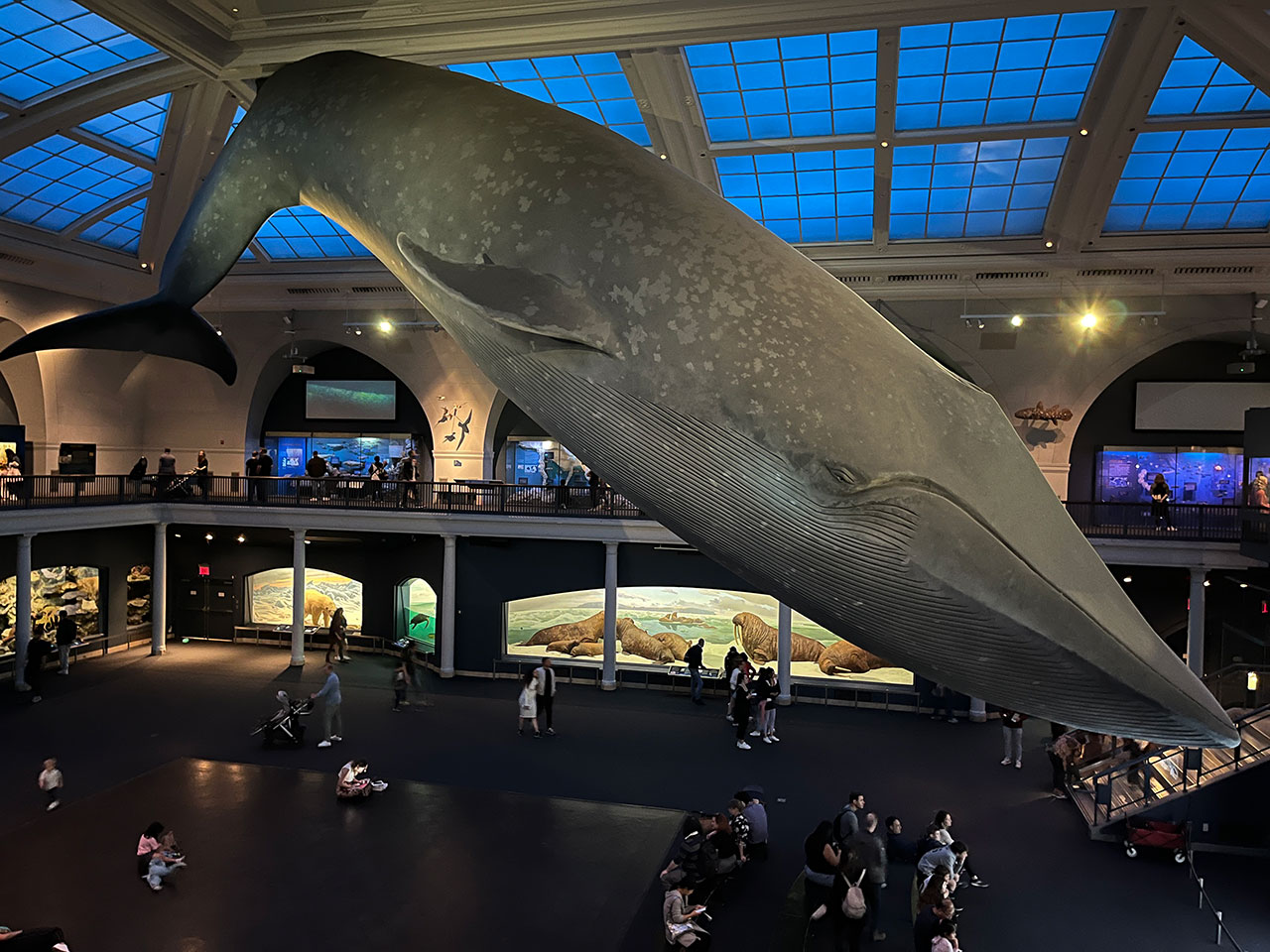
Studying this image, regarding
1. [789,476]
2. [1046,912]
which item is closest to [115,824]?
[1046,912]

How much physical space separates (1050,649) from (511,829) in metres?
10.7

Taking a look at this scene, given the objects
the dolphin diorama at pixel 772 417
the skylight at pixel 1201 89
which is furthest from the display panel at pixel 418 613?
the dolphin diorama at pixel 772 417

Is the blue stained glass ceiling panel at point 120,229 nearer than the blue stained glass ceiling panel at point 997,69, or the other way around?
the blue stained glass ceiling panel at point 997,69

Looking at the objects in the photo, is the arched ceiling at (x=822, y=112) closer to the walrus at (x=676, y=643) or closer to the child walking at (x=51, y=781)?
the child walking at (x=51, y=781)

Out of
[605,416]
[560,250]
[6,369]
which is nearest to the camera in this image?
[605,416]

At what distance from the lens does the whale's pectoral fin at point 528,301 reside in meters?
1.68

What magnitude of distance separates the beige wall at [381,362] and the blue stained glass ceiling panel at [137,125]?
6.43 metres

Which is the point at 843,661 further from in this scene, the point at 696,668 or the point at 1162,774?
the point at 1162,774

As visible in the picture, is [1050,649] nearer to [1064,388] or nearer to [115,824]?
[115,824]

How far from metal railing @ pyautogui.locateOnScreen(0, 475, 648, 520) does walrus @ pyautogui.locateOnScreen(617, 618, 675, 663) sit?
2.93 meters

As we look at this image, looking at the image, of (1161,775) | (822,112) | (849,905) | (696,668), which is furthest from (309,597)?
(1161,775)

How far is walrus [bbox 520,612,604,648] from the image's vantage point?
20.0 meters

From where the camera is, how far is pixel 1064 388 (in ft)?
69.1

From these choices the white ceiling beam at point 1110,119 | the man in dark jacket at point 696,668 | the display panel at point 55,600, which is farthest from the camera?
the display panel at point 55,600
